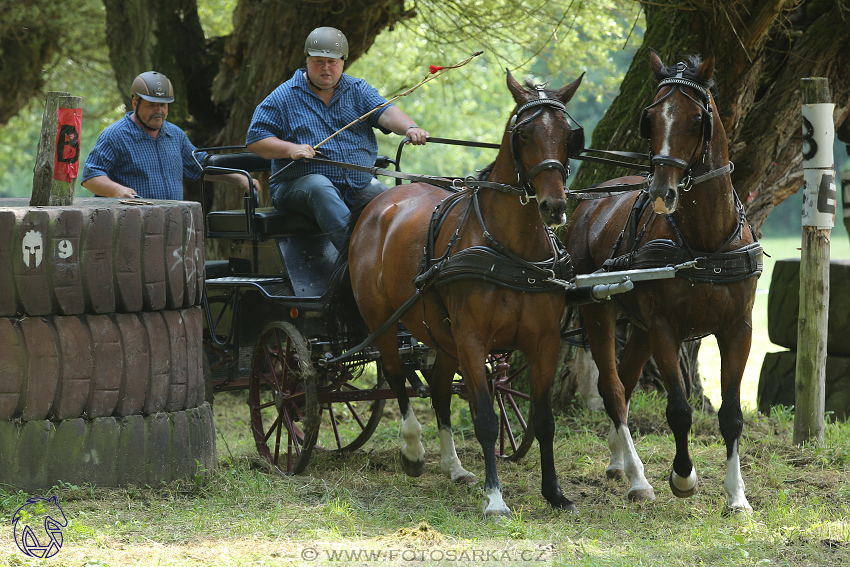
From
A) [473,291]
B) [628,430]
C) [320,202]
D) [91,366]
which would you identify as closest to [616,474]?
→ [628,430]

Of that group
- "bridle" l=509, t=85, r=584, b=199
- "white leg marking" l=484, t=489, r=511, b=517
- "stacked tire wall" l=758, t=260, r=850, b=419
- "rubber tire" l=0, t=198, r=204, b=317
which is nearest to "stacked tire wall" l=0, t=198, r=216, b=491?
"rubber tire" l=0, t=198, r=204, b=317

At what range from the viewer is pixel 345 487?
16.8 ft

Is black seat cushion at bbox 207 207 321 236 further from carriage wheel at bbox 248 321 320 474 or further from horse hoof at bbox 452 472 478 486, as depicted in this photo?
horse hoof at bbox 452 472 478 486

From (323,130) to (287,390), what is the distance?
1763 millimetres

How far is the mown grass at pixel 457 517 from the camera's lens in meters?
3.65

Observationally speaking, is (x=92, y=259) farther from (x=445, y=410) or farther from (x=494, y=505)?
(x=494, y=505)

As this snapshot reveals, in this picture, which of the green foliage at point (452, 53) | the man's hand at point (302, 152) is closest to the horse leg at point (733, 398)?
the green foliage at point (452, 53)

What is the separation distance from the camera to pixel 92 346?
443 centimetres

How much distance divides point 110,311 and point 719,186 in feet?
10.5

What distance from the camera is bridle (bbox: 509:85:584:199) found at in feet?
13.1

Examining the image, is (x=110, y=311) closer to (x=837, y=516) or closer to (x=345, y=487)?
(x=345, y=487)

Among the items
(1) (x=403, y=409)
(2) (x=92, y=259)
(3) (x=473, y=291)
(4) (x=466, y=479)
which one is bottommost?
(4) (x=466, y=479)

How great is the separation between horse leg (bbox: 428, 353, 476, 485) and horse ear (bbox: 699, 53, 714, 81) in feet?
7.10

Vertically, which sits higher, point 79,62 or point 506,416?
point 79,62
